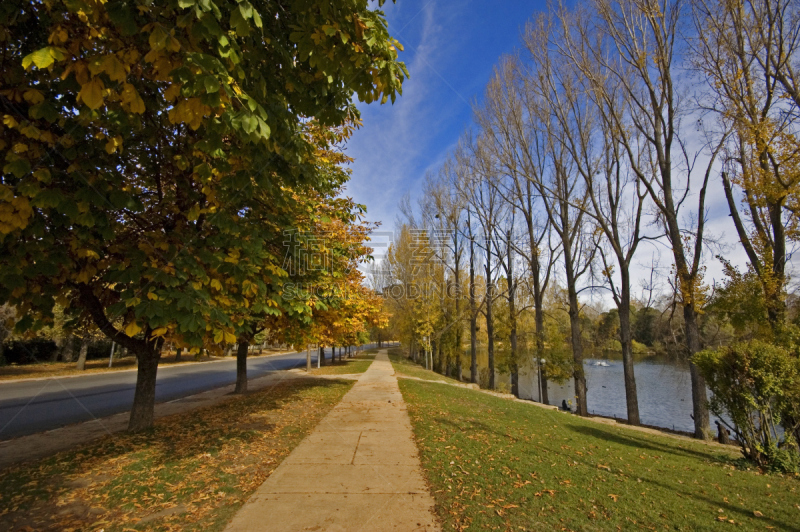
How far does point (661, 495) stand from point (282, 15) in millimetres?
6220

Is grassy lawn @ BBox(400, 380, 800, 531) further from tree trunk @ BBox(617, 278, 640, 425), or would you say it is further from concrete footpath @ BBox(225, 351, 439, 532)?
tree trunk @ BBox(617, 278, 640, 425)

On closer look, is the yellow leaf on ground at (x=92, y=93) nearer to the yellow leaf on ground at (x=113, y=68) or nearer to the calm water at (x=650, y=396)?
the yellow leaf on ground at (x=113, y=68)

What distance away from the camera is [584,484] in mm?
4258

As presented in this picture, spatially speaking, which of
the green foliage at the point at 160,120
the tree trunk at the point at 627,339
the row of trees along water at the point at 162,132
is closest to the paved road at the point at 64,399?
the row of trees along water at the point at 162,132

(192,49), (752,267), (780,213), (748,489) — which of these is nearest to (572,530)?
(748,489)

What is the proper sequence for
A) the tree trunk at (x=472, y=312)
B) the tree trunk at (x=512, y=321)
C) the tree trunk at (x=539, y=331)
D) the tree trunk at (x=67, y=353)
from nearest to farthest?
the tree trunk at (x=539, y=331)
the tree trunk at (x=512, y=321)
the tree trunk at (x=472, y=312)
the tree trunk at (x=67, y=353)

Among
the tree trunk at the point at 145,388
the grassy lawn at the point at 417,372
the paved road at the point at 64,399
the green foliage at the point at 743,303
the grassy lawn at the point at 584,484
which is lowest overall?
the grassy lawn at the point at 417,372

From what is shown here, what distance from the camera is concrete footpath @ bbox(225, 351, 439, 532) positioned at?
3.25m

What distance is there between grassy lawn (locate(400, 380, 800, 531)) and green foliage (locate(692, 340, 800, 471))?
1.42ft

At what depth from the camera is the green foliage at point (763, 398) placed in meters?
5.89

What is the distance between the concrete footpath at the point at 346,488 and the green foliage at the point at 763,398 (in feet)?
17.7

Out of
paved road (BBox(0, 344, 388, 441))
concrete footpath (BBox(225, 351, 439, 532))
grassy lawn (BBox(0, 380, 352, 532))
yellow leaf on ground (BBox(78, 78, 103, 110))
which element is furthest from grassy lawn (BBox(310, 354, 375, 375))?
yellow leaf on ground (BBox(78, 78, 103, 110))

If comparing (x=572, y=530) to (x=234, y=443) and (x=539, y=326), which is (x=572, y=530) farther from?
(x=539, y=326)

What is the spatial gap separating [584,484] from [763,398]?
4.12 metres
